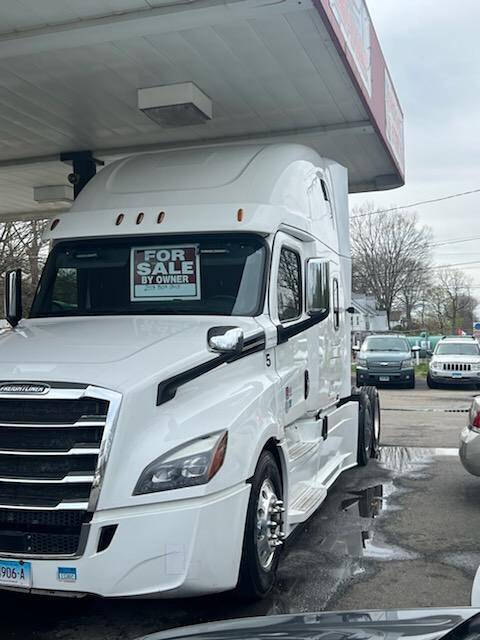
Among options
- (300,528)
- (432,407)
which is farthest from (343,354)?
(432,407)

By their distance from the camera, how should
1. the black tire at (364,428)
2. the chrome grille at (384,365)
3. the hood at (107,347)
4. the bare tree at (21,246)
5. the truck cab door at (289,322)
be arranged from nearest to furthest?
the hood at (107,347) < the truck cab door at (289,322) < the black tire at (364,428) < the chrome grille at (384,365) < the bare tree at (21,246)

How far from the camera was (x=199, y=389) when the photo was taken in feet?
15.1

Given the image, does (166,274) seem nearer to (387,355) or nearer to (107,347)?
(107,347)

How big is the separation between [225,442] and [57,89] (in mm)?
5227

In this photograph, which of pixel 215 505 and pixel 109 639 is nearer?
pixel 215 505

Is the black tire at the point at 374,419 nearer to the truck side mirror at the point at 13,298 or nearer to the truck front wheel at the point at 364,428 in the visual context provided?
the truck front wheel at the point at 364,428

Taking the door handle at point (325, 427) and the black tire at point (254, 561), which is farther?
the door handle at point (325, 427)

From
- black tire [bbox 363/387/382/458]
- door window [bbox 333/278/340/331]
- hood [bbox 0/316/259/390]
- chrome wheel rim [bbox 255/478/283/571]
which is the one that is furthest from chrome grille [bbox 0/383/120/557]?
black tire [bbox 363/387/382/458]

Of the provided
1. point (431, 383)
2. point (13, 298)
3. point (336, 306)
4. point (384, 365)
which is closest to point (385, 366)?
point (384, 365)

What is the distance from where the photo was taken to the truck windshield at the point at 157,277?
5633 mm

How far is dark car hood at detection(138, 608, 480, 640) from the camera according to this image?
247 centimetres

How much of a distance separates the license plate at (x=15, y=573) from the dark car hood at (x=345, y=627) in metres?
1.43

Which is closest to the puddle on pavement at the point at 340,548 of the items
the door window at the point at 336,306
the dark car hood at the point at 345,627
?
the door window at the point at 336,306

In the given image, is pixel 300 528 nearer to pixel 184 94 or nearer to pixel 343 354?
pixel 343 354
